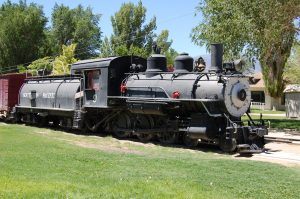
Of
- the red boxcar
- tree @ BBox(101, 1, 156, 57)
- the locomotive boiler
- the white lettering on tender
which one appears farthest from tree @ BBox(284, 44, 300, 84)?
the locomotive boiler

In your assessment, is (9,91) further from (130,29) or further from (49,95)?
(130,29)

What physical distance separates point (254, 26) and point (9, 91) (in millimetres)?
13913

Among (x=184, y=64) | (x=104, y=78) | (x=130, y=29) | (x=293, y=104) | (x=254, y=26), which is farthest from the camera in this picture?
(x=130, y=29)

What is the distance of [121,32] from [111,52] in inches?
138

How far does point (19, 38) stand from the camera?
64.7m

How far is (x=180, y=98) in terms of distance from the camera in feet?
51.1

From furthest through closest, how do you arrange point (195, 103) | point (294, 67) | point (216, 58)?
point (294, 67), point (216, 58), point (195, 103)

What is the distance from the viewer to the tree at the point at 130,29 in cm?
6297

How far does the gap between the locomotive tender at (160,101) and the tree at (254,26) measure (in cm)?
580

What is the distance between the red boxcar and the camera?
26.4m

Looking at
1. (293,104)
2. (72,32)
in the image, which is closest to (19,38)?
(72,32)

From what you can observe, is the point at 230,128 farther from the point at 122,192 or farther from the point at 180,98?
the point at 122,192

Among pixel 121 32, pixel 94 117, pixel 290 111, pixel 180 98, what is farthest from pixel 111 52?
pixel 180 98

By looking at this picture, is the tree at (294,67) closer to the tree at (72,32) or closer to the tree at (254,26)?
the tree at (254,26)
